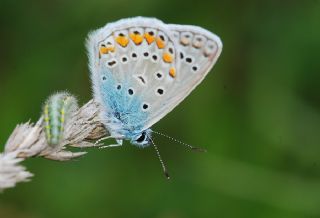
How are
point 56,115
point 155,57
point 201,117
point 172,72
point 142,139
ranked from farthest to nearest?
point 201,117, point 155,57, point 172,72, point 142,139, point 56,115

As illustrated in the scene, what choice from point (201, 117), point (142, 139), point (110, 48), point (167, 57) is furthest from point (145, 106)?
point (201, 117)

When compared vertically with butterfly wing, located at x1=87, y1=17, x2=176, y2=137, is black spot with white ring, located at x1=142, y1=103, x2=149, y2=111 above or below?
below

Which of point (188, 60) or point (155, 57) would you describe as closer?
point (188, 60)

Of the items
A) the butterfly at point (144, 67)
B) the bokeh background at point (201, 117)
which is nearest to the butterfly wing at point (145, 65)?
the butterfly at point (144, 67)

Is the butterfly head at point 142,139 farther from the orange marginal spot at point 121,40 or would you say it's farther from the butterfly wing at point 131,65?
the orange marginal spot at point 121,40

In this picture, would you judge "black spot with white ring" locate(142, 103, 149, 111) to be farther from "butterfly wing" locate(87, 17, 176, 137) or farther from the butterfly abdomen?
the butterfly abdomen

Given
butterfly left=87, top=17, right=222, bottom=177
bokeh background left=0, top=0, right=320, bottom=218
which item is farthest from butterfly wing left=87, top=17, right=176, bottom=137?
bokeh background left=0, top=0, right=320, bottom=218

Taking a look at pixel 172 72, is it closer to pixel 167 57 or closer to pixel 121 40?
pixel 167 57
